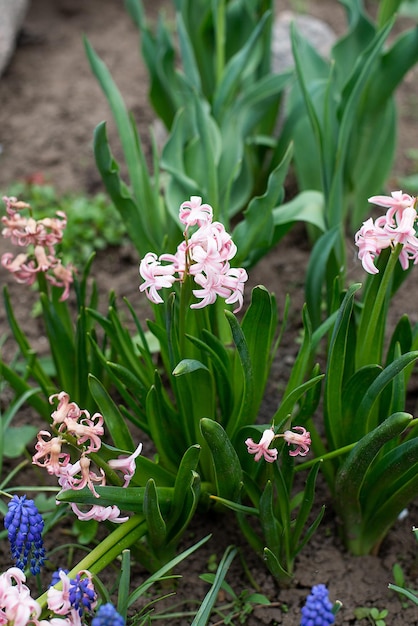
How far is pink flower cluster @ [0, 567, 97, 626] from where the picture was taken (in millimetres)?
1086

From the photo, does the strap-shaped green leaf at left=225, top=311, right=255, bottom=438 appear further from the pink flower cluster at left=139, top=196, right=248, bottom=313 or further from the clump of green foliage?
the clump of green foliage

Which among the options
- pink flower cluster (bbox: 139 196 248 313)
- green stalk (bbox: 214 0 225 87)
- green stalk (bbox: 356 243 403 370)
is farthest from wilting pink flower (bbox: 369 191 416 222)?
green stalk (bbox: 214 0 225 87)

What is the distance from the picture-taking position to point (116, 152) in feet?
9.88

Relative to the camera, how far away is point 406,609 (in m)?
1.53

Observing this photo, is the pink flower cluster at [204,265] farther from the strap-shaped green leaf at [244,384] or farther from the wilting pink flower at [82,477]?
the wilting pink flower at [82,477]

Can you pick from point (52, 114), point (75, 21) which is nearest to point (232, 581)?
point (52, 114)

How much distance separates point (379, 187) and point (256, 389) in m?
1.13

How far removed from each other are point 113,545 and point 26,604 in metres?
0.28

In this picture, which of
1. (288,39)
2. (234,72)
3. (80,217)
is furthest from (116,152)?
(234,72)

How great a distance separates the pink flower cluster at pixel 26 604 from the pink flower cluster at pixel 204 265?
1.47ft

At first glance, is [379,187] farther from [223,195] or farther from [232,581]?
[232,581]

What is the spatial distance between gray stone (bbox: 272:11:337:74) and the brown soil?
41cm

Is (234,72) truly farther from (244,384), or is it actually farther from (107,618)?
(107,618)

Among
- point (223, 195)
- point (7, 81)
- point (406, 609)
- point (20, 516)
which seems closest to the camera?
point (20, 516)
